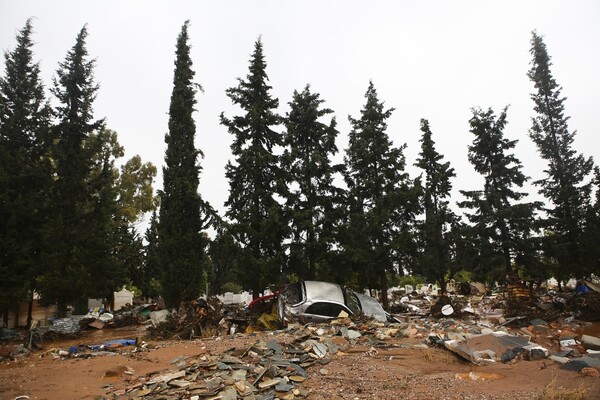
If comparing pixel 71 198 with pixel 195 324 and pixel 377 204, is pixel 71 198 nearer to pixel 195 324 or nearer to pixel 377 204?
pixel 195 324

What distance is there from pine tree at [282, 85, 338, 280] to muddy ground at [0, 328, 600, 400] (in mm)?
6859

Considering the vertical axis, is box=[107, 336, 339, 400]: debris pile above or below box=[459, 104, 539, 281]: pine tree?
below

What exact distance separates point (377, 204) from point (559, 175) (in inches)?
549

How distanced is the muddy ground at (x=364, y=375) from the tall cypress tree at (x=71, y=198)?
7.34 meters

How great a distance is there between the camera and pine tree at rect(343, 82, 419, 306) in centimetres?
1678

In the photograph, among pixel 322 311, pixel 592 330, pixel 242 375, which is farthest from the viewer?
pixel 592 330

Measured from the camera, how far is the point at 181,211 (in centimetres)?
1764

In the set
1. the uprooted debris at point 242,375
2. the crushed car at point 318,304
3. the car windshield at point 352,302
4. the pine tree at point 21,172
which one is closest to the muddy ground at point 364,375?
the uprooted debris at point 242,375

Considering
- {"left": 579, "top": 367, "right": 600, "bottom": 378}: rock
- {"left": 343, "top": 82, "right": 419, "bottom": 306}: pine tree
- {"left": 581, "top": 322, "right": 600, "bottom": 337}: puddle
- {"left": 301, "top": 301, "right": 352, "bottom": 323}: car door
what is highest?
{"left": 343, "top": 82, "right": 419, "bottom": 306}: pine tree

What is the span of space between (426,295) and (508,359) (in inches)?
875

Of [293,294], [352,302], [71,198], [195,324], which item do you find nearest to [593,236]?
[352,302]

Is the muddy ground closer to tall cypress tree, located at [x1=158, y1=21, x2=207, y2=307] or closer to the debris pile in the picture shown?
the debris pile

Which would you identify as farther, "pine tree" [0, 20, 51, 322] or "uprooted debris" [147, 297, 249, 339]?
"pine tree" [0, 20, 51, 322]

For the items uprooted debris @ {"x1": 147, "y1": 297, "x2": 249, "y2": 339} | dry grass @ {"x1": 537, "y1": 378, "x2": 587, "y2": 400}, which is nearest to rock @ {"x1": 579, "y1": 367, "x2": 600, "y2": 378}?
dry grass @ {"x1": 537, "y1": 378, "x2": 587, "y2": 400}
